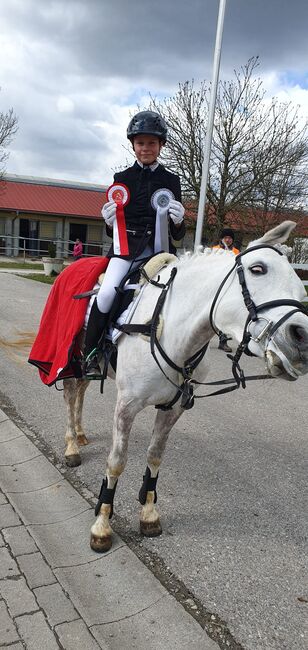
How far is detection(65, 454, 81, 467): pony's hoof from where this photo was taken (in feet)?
13.0

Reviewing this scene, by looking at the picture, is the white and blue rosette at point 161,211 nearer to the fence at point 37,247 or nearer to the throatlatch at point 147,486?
the throatlatch at point 147,486

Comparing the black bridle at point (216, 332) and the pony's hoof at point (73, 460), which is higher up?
the black bridle at point (216, 332)

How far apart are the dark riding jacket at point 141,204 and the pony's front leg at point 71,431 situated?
Result: 1.54 m

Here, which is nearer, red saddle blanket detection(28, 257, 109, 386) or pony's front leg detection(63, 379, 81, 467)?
red saddle blanket detection(28, 257, 109, 386)

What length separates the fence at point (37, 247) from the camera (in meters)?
33.6

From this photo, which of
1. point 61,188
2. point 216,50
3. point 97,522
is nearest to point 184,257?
point 97,522

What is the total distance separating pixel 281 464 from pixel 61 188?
38.1 meters

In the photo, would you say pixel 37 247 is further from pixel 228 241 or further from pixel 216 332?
pixel 216 332

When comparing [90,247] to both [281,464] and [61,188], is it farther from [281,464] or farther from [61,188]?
[281,464]

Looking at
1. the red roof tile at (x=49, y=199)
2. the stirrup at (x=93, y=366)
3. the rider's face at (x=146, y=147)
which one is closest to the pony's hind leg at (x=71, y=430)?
the stirrup at (x=93, y=366)

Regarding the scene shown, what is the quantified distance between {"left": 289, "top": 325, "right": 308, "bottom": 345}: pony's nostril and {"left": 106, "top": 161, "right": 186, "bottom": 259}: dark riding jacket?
156cm

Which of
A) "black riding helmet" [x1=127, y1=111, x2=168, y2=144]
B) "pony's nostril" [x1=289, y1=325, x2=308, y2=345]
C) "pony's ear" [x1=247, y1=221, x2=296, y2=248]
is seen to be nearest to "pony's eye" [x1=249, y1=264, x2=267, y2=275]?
"pony's ear" [x1=247, y1=221, x2=296, y2=248]

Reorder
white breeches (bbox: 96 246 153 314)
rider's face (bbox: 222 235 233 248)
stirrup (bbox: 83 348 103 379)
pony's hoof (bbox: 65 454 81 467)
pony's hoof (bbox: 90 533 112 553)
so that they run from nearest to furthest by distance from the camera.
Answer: pony's hoof (bbox: 90 533 112 553), white breeches (bbox: 96 246 153 314), stirrup (bbox: 83 348 103 379), pony's hoof (bbox: 65 454 81 467), rider's face (bbox: 222 235 233 248)

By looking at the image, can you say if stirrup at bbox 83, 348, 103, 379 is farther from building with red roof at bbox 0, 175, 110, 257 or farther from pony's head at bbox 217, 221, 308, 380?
building with red roof at bbox 0, 175, 110, 257
